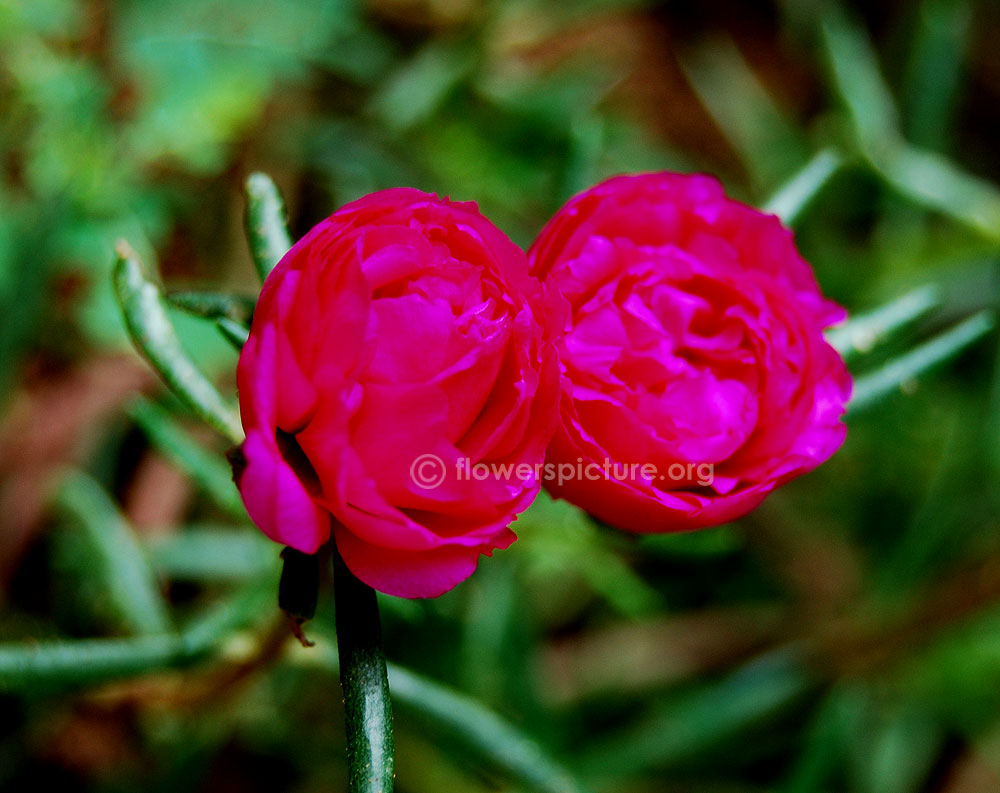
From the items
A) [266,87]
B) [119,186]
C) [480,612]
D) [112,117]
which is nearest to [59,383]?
[119,186]

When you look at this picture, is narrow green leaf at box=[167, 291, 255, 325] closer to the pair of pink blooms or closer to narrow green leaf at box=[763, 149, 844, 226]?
the pair of pink blooms

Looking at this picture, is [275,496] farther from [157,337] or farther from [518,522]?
[518,522]

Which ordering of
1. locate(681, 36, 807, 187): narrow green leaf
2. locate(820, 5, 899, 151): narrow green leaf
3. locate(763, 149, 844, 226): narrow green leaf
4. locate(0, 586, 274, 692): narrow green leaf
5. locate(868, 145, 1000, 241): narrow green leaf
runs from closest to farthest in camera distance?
1. locate(0, 586, 274, 692): narrow green leaf
2. locate(763, 149, 844, 226): narrow green leaf
3. locate(868, 145, 1000, 241): narrow green leaf
4. locate(820, 5, 899, 151): narrow green leaf
5. locate(681, 36, 807, 187): narrow green leaf

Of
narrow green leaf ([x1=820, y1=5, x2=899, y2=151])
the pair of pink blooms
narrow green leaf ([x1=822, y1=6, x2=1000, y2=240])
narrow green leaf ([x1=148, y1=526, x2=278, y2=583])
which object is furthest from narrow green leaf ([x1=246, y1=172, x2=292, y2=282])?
narrow green leaf ([x1=820, y1=5, x2=899, y2=151])

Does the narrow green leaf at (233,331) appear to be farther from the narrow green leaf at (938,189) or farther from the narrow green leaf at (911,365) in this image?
the narrow green leaf at (938,189)

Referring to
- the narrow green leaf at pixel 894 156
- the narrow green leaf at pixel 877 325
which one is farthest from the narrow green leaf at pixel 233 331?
the narrow green leaf at pixel 894 156

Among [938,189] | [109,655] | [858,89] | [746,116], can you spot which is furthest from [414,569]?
[746,116]

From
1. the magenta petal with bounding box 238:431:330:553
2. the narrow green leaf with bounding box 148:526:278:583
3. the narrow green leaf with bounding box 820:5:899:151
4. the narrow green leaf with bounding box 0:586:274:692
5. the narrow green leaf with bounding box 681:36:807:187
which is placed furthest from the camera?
the narrow green leaf with bounding box 681:36:807:187

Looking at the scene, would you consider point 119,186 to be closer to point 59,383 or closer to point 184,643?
point 59,383
